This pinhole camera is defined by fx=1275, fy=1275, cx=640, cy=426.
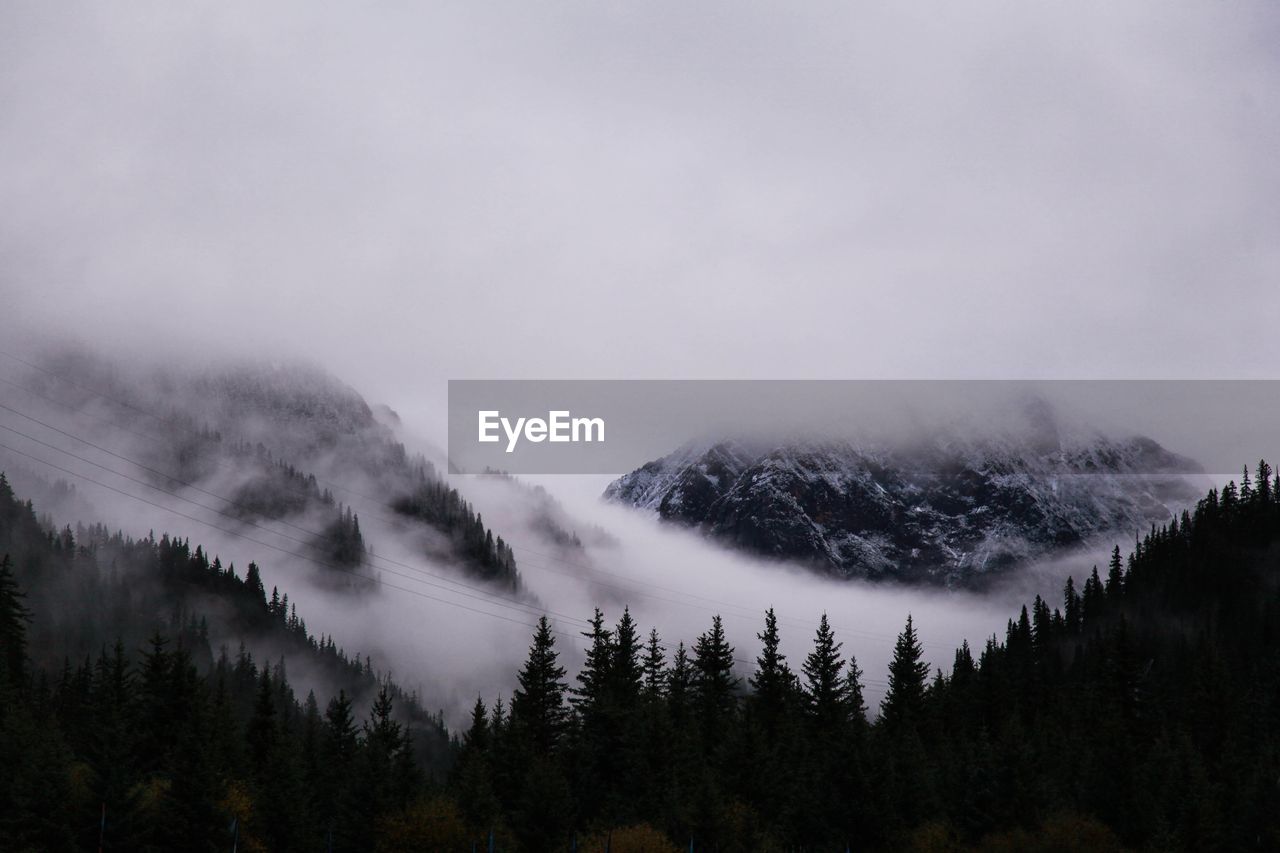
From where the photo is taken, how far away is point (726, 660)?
131500 millimetres

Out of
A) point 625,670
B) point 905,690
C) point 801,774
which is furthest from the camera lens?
point 905,690

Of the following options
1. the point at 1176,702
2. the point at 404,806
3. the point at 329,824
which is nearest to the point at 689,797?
the point at 404,806

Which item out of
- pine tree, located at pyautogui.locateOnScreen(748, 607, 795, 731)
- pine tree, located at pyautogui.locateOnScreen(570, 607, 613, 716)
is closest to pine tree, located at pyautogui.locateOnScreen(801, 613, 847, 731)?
pine tree, located at pyautogui.locateOnScreen(748, 607, 795, 731)

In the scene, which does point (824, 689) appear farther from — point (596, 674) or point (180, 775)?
point (180, 775)

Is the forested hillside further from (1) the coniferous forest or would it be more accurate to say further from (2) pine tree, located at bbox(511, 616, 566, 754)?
(2) pine tree, located at bbox(511, 616, 566, 754)

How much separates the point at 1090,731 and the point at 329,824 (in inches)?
3438

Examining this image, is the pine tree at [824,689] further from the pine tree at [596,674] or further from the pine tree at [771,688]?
the pine tree at [596,674]

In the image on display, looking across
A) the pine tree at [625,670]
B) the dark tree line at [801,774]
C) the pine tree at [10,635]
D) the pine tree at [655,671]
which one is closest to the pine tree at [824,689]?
the dark tree line at [801,774]

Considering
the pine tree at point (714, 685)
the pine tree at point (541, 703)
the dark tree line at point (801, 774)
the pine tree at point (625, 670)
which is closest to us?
the dark tree line at point (801, 774)

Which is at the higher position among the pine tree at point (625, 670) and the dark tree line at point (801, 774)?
Result: the pine tree at point (625, 670)

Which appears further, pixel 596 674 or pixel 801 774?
pixel 596 674

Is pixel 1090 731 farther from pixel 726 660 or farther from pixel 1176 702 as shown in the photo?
pixel 726 660

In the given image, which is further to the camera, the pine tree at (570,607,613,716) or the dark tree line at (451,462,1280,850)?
the pine tree at (570,607,613,716)

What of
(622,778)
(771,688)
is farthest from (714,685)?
(622,778)
